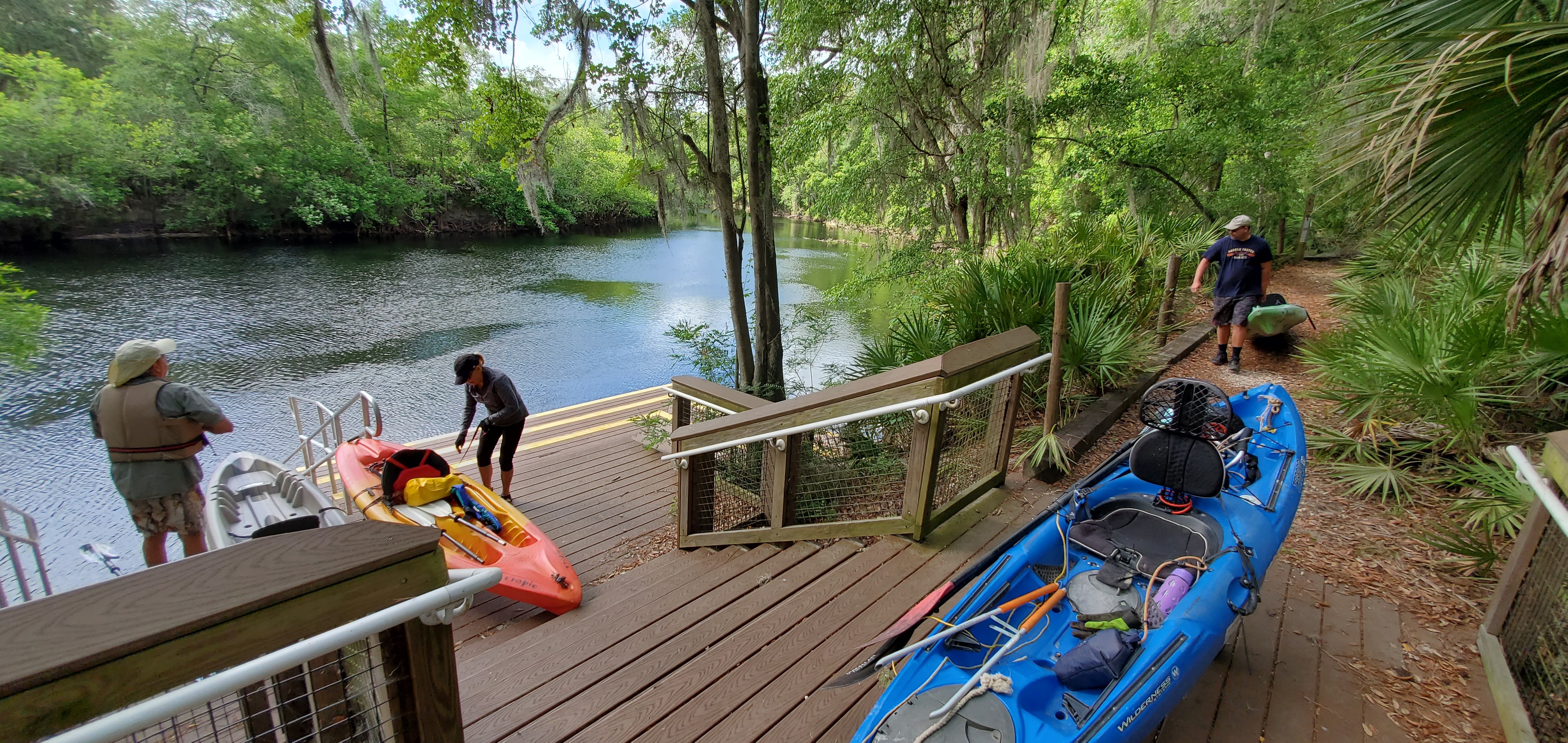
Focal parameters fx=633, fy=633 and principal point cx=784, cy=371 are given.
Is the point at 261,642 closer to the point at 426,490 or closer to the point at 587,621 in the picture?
the point at 587,621

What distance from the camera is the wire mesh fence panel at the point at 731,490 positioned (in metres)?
4.31

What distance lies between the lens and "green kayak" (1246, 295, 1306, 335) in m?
6.28

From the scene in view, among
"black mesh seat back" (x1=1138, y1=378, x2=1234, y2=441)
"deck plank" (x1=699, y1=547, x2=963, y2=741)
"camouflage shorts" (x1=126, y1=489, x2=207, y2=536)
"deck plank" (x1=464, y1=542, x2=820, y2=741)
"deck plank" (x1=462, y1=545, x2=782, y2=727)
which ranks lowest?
"camouflage shorts" (x1=126, y1=489, x2=207, y2=536)

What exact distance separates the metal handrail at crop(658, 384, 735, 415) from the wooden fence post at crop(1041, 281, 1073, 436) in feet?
7.09

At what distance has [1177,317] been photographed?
8078 millimetres

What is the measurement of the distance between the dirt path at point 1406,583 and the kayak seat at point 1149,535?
0.80 m

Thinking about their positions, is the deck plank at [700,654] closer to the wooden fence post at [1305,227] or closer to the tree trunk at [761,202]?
the tree trunk at [761,202]

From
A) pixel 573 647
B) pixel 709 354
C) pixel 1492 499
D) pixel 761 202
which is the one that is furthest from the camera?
pixel 709 354

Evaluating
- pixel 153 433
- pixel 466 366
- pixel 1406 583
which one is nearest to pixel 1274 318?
pixel 1406 583

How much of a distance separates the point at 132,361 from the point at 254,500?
4.82 feet

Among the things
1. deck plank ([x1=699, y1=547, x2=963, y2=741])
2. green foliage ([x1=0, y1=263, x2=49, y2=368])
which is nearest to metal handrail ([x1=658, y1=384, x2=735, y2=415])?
deck plank ([x1=699, y1=547, x2=963, y2=741])

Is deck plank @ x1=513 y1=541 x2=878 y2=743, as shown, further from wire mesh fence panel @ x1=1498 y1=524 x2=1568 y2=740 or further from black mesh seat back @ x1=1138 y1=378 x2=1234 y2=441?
wire mesh fence panel @ x1=1498 y1=524 x2=1568 y2=740

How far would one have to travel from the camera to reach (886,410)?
2.93 m

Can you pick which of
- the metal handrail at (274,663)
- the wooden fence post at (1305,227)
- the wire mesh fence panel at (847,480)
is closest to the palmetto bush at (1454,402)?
the wire mesh fence panel at (847,480)
